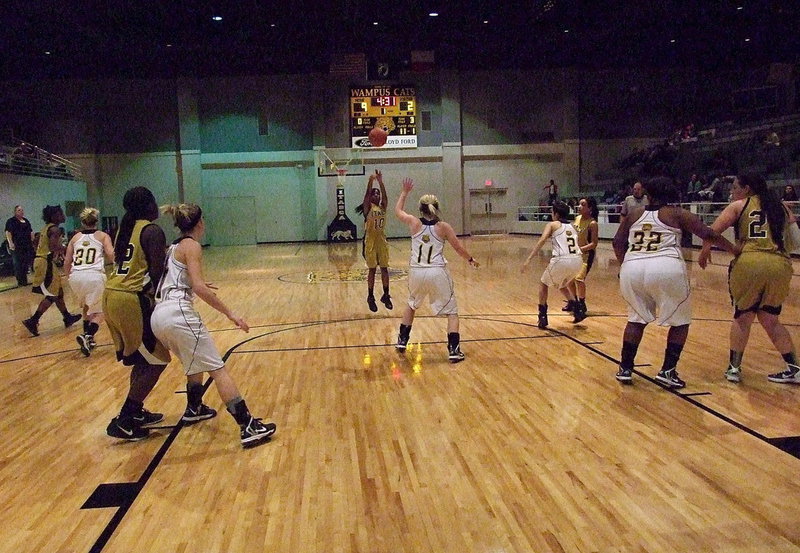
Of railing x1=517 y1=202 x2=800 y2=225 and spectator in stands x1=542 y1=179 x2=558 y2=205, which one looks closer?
railing x1=517 y1=202 x2=800 y2=225

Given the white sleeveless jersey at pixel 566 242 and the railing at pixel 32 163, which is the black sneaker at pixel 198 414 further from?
the railing at pixel 32 163

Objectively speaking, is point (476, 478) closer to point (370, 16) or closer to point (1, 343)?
point (1, 343)

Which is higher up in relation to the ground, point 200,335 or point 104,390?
point 200,335

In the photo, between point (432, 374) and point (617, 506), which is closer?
point (617, 506)

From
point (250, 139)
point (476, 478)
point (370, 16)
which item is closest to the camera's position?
point (476, 478)

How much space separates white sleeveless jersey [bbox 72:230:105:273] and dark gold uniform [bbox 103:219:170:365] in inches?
119

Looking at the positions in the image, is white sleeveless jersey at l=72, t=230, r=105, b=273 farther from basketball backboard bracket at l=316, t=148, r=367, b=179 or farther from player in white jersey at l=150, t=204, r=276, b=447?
basketball backboard bracket at l=316, t=148, r=367, b=179

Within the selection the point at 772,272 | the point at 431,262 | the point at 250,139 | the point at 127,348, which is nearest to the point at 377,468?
the point at 127,348

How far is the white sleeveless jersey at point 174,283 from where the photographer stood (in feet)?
14.6

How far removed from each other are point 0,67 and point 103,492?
1026 inches

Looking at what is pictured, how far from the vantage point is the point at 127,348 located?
4.60 meters

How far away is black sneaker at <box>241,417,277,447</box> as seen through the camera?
4434mm

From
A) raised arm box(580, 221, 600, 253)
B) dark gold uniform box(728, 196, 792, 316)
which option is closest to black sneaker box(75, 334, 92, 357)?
raised arm box(580, 221, 600, 253)

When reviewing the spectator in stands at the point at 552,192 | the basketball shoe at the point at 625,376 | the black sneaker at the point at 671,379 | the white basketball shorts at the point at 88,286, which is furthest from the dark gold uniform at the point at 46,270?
the spectator in stands at the point at 552,192
